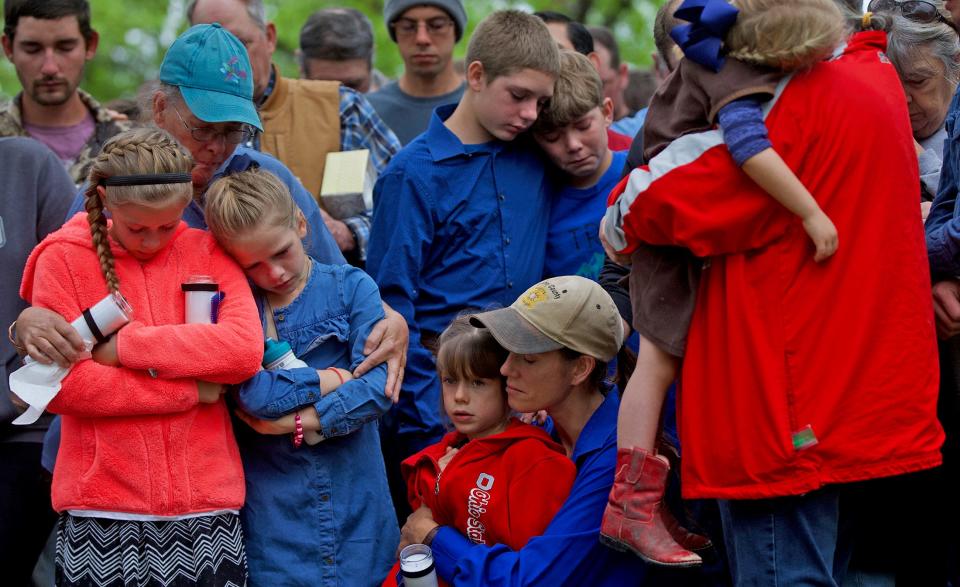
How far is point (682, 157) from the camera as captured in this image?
2707 mm

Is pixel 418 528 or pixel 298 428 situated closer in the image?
pixel 298 428

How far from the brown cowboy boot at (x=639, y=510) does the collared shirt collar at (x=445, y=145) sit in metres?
1.71

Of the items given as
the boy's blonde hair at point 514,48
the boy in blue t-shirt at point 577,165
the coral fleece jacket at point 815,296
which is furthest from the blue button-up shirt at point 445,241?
the coral fleece jacket at point 815,296

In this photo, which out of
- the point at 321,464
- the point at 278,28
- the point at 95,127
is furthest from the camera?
the point at 278,28

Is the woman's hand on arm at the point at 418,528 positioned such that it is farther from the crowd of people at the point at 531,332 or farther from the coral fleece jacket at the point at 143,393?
the coral fleece jacket at the point at 143,393

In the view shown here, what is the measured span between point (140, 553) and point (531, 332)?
1.25 metres

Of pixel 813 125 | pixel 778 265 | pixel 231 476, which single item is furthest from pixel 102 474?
pixel 813 125

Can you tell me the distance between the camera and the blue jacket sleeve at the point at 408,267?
414 centimetres

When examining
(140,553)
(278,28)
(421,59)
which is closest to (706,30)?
(140,553)

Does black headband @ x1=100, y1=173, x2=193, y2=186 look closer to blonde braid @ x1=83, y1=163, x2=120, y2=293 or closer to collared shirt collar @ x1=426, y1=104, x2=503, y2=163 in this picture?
blonde braid @ x1=83, y1=163, x2=120, y2=293

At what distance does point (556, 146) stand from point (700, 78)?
149 centimetres

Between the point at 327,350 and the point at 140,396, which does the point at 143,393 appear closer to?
the point at 140,396

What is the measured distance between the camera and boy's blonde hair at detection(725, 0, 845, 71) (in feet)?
8.59

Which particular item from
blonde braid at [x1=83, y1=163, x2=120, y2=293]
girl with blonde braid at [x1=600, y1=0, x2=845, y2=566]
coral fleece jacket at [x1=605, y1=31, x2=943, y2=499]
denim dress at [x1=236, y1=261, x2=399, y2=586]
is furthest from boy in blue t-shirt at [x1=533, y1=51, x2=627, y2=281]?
blonde braid at [x1=83, y1=163, x2=120, y2=293]
